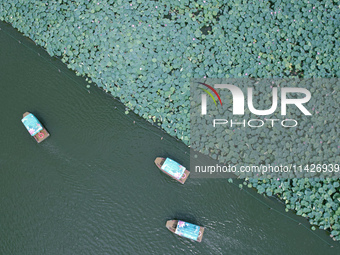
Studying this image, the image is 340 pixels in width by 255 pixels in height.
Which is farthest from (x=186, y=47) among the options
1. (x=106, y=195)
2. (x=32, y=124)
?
(x=32, y=124)

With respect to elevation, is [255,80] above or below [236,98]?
above

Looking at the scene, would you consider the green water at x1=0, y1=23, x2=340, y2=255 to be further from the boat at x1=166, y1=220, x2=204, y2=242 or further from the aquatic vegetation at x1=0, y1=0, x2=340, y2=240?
the aquatic vegetation at x1=0, y1=0, x2=340, y2=240

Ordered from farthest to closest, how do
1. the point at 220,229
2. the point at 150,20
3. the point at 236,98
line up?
the point at 150,20
the point at 236,98
the point at 220,229

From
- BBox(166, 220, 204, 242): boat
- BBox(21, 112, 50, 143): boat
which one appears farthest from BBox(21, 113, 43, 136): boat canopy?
BBox(166, 220, 204, 242): boat

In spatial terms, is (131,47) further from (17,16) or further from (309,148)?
(309,148)

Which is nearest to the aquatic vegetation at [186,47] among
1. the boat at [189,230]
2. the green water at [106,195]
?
the green water at [106,195]

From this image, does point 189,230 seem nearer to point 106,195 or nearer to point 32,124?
point 106,195

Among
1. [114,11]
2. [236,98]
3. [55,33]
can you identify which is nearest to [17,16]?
[55,33]
